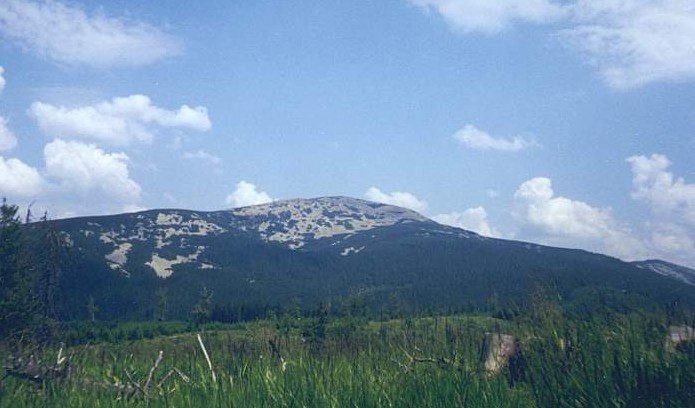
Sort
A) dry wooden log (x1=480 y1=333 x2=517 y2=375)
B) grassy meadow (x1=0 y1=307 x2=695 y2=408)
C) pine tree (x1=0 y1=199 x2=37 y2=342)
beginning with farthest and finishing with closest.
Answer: pine tree (x1=0 y1=199 x2=37 y2=342) → dry wooden log (x1=480 y1=333 x2=517 y2=375) → grassy meadow (x1=0 y1=307 x2=695 y2=408)

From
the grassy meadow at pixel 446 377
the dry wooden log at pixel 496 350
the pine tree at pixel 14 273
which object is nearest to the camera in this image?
the grassy meadow at pixel 446 377

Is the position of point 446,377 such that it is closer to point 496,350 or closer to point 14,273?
point 496,350

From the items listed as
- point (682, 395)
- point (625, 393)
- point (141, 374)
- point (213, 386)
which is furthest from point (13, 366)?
point (682, 395)

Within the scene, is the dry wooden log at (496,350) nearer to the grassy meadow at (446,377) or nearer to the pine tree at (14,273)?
the grassy meadow at (446,377)

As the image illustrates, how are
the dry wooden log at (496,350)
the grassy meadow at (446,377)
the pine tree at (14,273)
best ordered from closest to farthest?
the grassy meadow at (446,377) → the dry wooden log at (496,350) → the pine tree at (14,273)

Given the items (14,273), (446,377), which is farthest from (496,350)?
(14,273)

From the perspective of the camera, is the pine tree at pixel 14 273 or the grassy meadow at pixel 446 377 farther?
the pine tree at pixel 14 273

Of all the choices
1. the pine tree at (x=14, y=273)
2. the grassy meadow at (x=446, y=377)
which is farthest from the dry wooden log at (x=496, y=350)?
the pine tree at (x=14, y=273)

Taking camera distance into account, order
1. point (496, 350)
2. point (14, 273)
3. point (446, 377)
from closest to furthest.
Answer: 1. point (446, 377)
2. point (496, 350)
3. point (14, 273)

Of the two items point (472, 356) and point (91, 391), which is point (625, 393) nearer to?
point (472, 356)

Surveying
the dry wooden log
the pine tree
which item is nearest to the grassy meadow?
the dry wooden log

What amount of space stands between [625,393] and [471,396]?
162 cm

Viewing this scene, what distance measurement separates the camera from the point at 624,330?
7.29 m

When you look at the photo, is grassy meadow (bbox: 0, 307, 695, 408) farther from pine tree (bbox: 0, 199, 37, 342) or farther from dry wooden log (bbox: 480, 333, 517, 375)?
pine tree (bbox: 0, 199, 37, 342)
